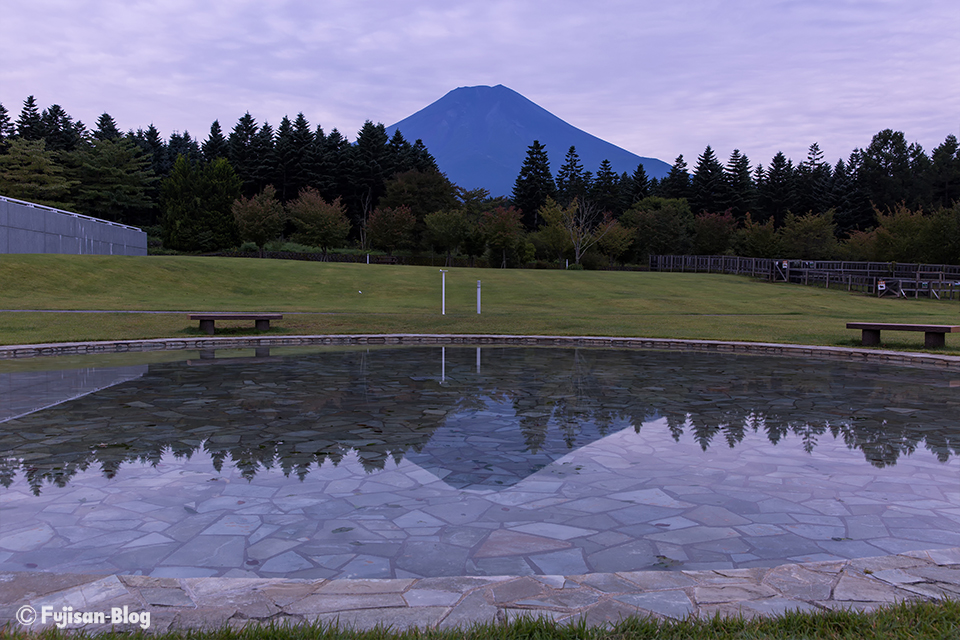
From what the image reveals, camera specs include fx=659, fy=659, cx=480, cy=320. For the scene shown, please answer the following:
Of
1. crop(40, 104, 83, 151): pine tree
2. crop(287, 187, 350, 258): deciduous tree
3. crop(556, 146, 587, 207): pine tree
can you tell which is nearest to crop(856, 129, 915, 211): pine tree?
crop(556, 146, 587, 207): pine tree

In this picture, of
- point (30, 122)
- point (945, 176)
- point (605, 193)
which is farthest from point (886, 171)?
point (30, 122)

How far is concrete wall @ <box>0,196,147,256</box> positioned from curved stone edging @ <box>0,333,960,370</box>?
2455cm

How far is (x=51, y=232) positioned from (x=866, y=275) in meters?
48.6

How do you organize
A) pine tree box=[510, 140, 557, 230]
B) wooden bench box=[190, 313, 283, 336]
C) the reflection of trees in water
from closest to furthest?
the reflection of trees in water
wooden bench box=[190, 313, 283, 336]
pine tree box=[510, 140, 557, 230]

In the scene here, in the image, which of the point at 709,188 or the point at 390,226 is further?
the point at 709,188

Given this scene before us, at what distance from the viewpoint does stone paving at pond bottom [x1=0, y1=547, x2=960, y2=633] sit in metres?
3.21

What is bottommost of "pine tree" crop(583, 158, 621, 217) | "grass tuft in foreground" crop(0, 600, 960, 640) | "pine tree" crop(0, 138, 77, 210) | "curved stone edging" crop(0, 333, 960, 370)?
"curved stone edging" crop(0, 333, 960, 370)

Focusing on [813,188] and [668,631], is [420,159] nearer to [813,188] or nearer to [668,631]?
[813,188]

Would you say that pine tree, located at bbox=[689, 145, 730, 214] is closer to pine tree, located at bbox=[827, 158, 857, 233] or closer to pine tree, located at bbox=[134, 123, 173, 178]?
pine tree, located at bbox=[827, 158, 857, 233]

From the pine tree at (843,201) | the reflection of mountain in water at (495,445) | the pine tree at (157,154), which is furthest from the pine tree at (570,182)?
the reflection of mountain in water at (495,445)

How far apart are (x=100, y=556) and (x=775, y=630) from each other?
13.2ft

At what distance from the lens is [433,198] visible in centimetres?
6300

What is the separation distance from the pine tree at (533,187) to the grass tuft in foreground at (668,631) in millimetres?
79305

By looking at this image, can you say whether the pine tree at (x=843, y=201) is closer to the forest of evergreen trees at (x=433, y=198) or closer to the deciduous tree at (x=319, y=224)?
the forest of evergreen trees at (x=433, y=198)
